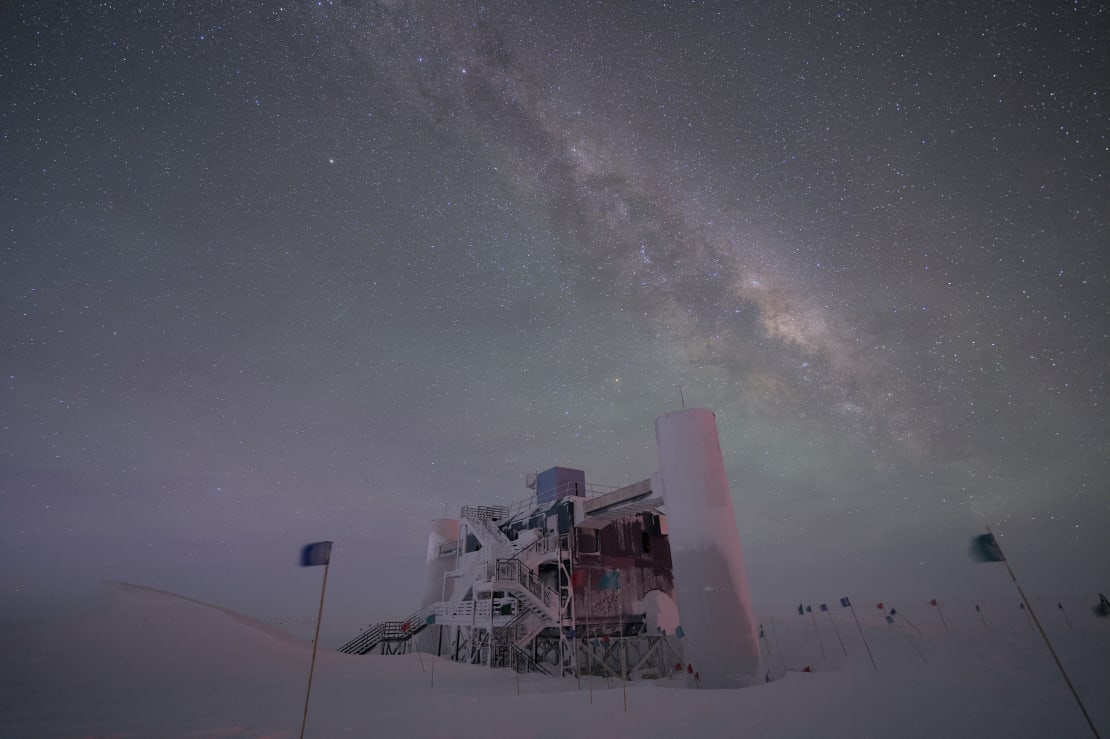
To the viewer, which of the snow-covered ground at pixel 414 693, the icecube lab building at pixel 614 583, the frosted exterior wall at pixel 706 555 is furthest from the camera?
the icecube lab building at pixel 614 583

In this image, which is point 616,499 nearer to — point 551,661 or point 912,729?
point 551,661

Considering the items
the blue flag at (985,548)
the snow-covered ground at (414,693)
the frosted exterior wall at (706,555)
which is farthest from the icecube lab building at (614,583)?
the blue flag at (985,548)

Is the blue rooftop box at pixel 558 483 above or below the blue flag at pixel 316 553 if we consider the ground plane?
above

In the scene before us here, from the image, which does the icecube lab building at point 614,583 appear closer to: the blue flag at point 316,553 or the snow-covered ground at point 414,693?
the snow-covered ground at point 414,693

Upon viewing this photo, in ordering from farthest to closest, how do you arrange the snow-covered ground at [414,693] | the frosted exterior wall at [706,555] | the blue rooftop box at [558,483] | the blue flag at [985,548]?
1. the blue rooftop box at [558,483]
2. the frosted exterior wall at [706,555]
3. the blue flag at [985,548]
4. the snow-covered ground at [414,693]

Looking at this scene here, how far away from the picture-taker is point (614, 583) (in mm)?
26328

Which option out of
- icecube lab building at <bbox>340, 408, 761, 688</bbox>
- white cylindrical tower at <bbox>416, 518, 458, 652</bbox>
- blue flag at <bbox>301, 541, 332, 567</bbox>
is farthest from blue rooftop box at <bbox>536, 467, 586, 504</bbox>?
blue flag at <bbox>301, 541, 332, 567</bbox>

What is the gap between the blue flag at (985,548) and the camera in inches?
600

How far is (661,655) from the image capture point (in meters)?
34.5

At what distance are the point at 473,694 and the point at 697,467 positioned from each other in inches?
598

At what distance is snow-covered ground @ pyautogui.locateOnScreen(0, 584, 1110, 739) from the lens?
13078 mm

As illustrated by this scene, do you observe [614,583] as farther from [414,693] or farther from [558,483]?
[558,483]

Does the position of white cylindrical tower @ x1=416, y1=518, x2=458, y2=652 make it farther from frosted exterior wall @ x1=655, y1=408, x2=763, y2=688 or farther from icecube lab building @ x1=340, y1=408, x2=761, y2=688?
frosted exterior wall @ x1=655, y1=408, x2=763, y2=688

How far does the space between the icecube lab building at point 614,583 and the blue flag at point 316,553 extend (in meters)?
15.8
